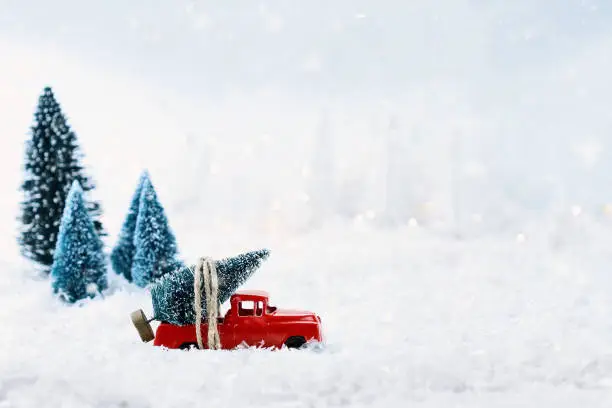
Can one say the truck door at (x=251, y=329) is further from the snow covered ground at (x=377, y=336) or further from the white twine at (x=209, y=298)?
the snow covered ground at (x=377, y=336)

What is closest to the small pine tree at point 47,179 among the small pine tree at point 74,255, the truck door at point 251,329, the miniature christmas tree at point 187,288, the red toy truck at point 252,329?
the small pine tree at point 74,255

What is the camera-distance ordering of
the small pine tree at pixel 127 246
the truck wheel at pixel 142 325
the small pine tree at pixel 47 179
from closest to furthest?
the truck wheel at pixel 142 325 < the small pine tree at pixel 127 246 < the small pine tree at pixel 47 179

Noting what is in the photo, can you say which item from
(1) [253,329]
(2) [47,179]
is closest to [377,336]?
(1) [253,329]

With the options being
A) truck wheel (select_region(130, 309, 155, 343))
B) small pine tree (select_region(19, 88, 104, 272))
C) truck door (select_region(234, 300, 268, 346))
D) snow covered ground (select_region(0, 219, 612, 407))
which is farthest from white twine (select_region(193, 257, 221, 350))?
small pine tree (select_region(19, 88, 104, 272))

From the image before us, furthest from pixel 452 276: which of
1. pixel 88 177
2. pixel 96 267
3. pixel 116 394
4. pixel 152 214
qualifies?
pixel 116 394

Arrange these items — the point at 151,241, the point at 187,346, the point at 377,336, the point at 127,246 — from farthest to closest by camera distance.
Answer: the point at 127,246
the point at 151,241
the point at 377,336
the point at 187,346

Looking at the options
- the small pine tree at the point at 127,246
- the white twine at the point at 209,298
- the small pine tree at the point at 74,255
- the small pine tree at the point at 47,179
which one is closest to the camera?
the white twine at the point at 209,298

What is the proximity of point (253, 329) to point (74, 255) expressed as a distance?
8.97 m

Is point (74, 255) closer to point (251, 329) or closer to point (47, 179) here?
point (47, 179)

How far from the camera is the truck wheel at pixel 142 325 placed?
10977mm

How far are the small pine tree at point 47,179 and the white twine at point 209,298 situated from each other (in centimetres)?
1059

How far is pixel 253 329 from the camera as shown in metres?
10.7

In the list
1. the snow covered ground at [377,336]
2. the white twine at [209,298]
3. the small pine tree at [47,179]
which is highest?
the small pine tree at [47,179]

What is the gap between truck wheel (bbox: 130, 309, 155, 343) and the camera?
10977mm
